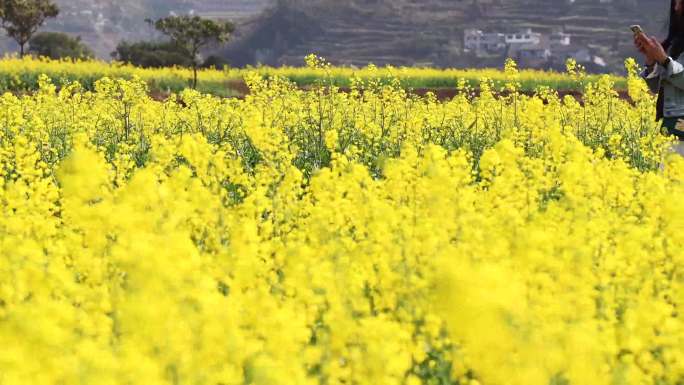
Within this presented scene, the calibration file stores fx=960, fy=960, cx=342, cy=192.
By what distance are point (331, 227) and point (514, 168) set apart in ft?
5.02

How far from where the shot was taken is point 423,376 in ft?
12.0

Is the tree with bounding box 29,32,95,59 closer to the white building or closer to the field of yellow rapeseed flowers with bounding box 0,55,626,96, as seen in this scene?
the field of yellow rapeseed flowers with bounding box 0,55,626,96

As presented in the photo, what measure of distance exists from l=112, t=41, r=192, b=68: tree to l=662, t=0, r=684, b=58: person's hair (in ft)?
116

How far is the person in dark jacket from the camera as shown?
22.1ft

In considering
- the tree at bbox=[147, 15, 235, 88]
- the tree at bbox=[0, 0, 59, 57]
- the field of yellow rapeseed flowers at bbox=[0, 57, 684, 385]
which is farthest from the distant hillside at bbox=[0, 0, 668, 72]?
the field of yellow rapeseed flowers at bbox=[0, 57, 684, 385]

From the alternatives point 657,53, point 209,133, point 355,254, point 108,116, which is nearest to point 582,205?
point 355,254

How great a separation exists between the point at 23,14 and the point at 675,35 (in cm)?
2628

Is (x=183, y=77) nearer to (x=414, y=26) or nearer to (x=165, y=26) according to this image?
(x=165, y=26)

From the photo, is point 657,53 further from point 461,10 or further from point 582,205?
point 461,10

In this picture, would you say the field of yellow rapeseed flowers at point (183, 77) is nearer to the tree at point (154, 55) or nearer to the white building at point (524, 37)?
the tree at point (154, 55)

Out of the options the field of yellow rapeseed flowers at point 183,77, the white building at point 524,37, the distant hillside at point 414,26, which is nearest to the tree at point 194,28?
the field of yellow rapeseed flowers at point 183,77

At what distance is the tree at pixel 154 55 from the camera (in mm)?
42406

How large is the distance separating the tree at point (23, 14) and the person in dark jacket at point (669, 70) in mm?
25521

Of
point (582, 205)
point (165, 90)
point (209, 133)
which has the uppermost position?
point (582, 205)
